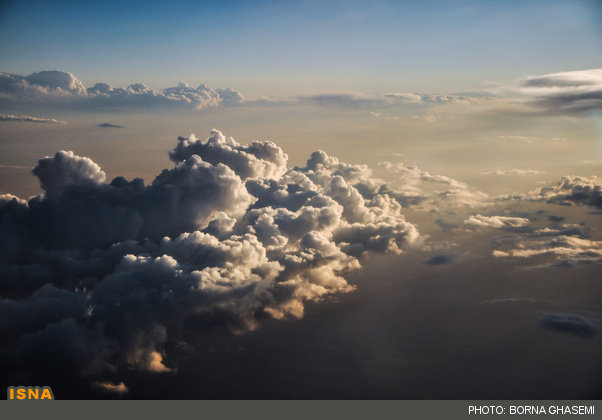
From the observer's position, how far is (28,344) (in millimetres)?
182625
